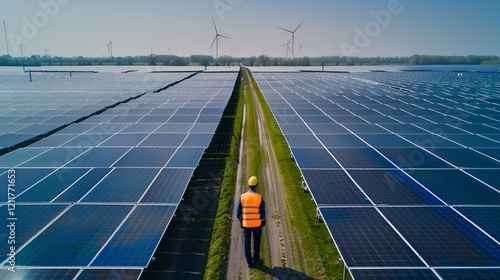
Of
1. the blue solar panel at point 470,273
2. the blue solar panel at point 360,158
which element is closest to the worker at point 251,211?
the blue solar panel at point 470,273

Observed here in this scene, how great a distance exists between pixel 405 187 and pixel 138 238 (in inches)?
442

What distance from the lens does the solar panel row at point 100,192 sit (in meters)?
9.22

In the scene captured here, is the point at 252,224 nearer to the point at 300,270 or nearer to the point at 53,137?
the point at 300,270

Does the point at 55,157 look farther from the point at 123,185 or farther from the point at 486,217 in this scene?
the point at 486,217

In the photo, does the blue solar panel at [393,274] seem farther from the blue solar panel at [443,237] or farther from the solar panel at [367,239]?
the blue solar panel at [443,237]

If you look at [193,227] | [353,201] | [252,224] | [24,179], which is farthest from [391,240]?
[24,179]

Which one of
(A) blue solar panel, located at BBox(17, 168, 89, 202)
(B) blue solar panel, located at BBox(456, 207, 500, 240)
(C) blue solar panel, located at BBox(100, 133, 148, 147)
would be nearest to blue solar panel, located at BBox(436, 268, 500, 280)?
(B) blue solar panel, located at BBox(456, 207, 500, 240)

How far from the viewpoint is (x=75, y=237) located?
1012 cm

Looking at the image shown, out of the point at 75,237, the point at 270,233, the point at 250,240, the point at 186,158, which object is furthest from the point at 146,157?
the point at 250,240

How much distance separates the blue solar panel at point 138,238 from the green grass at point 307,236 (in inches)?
208

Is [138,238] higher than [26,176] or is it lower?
lower

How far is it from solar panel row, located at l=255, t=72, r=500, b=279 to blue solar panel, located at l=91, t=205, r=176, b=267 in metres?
5.87

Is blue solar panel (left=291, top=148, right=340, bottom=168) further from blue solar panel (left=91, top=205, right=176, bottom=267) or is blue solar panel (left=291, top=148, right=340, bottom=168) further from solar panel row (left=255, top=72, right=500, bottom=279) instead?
blue solar panel (left=91, top=205, right=176, bottom=267)

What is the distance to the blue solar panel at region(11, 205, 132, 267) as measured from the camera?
355 inches
